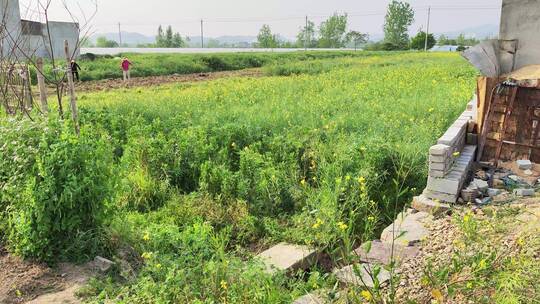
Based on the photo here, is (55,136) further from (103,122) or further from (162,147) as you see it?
(103,122)

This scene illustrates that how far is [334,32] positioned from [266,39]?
11.9 m

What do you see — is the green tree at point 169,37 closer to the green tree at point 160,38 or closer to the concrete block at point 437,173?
the green tree at point 160,38

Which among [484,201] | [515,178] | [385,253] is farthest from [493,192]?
[385,253]

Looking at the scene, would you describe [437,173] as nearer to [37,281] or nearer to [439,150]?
[439,150]

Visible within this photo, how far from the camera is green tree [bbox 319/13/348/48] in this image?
6775cm

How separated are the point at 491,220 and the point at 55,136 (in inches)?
162

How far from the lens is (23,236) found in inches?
151

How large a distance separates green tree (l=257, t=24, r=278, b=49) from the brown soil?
58886 mm

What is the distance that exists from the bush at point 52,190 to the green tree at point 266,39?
58.4m

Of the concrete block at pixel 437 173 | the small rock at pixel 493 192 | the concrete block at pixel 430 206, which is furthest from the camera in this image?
the small rock at pixel 493 192

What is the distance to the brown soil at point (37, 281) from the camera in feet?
11.3

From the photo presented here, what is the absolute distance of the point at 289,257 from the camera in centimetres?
418

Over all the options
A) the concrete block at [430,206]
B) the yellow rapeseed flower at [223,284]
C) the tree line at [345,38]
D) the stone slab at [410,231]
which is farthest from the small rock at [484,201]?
the tree line at [345,38]

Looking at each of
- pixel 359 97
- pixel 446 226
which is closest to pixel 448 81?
pixel 359 97
